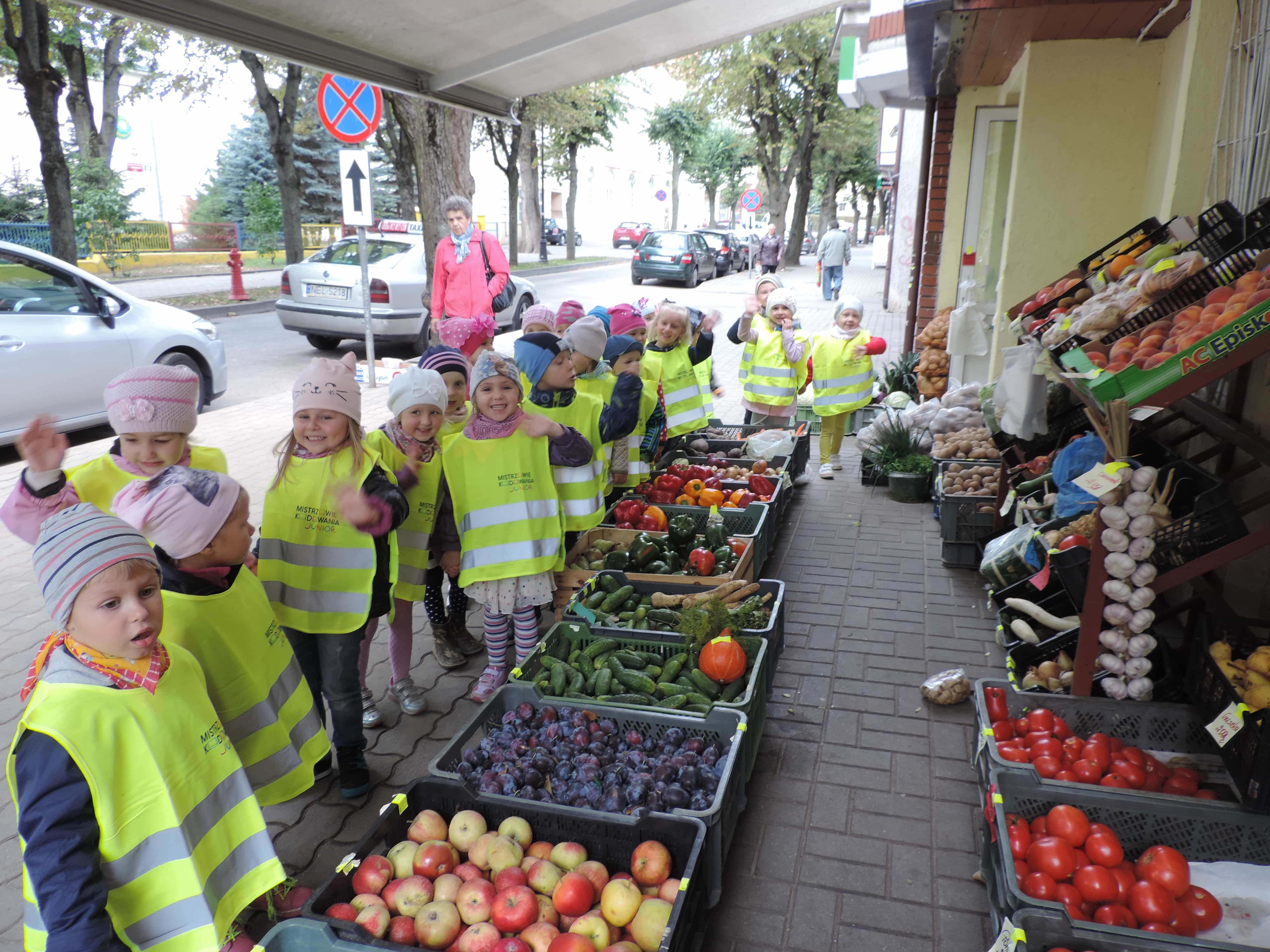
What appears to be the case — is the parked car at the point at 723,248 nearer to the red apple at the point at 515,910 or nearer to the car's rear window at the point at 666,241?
the car's rear window at the point at 666,241

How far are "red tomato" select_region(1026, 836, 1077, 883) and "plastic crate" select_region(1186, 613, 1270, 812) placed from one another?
A: 1.91ft

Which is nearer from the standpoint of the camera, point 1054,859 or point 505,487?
point 1054,859

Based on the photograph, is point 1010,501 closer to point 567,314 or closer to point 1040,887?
point 1040,887

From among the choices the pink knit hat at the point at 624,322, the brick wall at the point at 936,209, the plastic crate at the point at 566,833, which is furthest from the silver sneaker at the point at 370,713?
the brick wall at the point at 936,209

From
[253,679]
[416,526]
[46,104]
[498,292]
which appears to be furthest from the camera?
[46,104]

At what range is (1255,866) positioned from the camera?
2561 mm

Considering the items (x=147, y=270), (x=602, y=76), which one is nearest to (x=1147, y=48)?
(x=602, y=76)

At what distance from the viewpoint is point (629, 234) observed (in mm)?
45156

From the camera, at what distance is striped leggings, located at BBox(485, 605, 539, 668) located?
402cm

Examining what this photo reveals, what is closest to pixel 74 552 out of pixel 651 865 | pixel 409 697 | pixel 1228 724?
pixel 651 865

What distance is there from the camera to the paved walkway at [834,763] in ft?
9.16

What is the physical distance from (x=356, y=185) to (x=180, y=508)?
759 cm

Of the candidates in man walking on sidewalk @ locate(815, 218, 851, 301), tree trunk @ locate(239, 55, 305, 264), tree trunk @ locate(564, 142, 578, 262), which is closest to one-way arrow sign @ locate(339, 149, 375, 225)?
tree trunk @ locate(239, 55, 305, 264)

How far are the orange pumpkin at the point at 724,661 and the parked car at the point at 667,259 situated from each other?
2302cm
